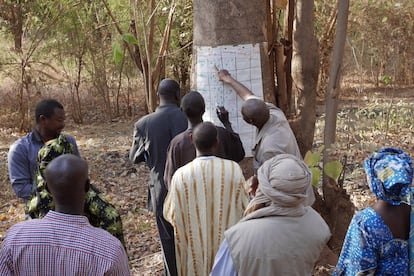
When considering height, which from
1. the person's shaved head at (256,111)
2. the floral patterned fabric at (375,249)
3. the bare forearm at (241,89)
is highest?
the bare forearm at (241,89)

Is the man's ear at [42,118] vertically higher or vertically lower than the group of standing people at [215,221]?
higher

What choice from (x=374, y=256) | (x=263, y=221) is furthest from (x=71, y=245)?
(x=374, y=256)

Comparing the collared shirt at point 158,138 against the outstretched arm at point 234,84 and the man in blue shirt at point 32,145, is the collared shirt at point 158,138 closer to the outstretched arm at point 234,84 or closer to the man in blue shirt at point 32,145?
the outstretched arm at point 234,84

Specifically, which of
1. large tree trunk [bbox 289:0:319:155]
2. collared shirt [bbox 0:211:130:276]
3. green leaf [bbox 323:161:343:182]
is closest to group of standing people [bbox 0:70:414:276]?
collared shirt [bbox 0:211:130:276]

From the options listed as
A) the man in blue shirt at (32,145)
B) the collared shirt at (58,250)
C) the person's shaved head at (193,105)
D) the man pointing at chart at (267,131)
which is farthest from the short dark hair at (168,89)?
the collared shirt at (58,250)

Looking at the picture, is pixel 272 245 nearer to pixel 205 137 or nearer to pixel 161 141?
pixel 205 137

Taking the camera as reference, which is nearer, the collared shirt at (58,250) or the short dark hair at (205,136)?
the collared shirt at (58,250)

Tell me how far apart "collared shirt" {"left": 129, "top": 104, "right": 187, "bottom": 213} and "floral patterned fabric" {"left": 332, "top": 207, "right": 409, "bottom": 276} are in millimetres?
1934

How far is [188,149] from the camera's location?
377cm

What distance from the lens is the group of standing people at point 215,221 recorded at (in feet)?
7.44

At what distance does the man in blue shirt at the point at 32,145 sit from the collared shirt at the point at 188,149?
0.68 metres

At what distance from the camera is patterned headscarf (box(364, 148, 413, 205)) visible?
8.32ft

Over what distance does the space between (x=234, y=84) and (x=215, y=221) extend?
1.40 meters

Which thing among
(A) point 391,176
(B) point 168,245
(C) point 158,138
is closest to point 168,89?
(C) point 158,138
